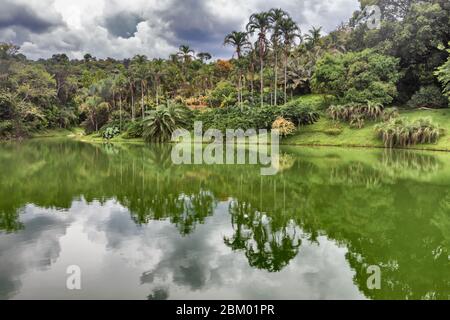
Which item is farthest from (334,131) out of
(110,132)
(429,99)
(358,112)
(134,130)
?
(110,132)

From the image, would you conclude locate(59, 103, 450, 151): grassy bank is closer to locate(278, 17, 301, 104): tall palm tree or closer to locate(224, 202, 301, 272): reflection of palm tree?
locate(278, 17, 301, 104): tall palm tree

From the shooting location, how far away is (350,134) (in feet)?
121

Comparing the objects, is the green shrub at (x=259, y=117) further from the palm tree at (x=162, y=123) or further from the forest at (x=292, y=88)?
the palm tree at (x=162, y=123)

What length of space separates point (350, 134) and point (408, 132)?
5684 millimetres

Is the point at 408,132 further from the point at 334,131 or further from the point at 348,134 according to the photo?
the point at 334,131

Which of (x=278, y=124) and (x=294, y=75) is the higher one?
(x=294, y=75)

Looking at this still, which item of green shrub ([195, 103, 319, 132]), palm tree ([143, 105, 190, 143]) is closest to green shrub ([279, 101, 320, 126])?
green shrub ([195, 103, 319, 132])

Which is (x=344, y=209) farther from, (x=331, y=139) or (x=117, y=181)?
(x=331, y=139)

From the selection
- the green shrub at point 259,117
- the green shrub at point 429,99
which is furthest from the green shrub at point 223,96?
the green shrub at point 429,99

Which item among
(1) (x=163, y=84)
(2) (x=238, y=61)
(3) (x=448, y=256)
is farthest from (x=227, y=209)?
(1) (x=163, y=84)

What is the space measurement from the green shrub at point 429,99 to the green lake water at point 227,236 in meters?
22.9

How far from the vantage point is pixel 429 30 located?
36.8 meters

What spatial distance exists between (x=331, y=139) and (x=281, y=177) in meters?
20.7

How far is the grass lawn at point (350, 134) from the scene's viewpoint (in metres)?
33.4
